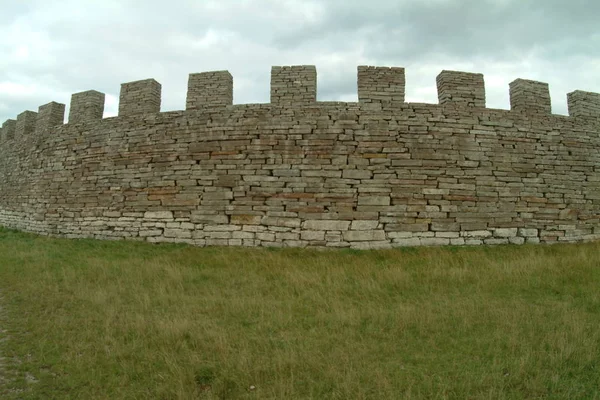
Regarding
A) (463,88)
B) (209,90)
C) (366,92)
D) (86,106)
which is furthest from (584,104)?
(86,106)

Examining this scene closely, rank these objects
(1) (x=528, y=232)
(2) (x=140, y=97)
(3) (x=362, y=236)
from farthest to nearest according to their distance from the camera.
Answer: (2) (x=140, y=97), (1) (x=528, y=232), (3) (x=362, y=236)

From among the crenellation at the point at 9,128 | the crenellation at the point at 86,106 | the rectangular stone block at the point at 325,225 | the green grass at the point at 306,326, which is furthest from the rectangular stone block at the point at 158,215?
the crenellation at the point at 9,128

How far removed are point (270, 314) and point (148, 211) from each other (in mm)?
5847

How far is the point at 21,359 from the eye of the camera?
144 inches

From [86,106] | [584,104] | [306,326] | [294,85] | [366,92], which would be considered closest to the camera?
[306,326]

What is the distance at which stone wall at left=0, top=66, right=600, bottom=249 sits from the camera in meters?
8.46

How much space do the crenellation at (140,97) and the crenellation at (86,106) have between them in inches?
44.3

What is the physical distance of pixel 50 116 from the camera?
11664 millimetres

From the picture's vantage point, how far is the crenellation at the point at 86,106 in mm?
10727

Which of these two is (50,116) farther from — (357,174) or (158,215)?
(357,174)

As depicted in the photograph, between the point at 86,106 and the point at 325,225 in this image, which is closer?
the point at 325,225

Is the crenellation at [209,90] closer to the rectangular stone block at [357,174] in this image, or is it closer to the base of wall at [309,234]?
the base of wall at [309,234]

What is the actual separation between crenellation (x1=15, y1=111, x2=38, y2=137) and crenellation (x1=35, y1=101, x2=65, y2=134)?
1.23 meters

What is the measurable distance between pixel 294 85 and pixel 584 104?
7.92 metres
